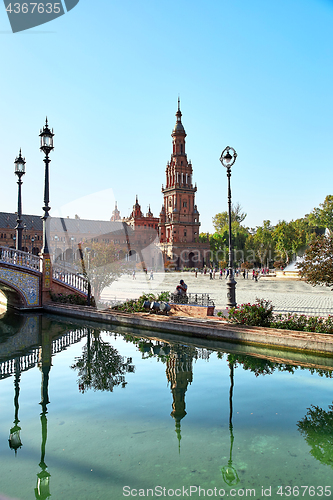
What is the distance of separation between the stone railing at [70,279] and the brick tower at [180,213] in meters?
81.7

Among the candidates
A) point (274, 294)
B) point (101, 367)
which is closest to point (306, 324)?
point (101, 367)

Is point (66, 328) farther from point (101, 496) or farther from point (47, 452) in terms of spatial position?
point (101, 496)

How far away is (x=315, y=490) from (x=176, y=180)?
103960 mm

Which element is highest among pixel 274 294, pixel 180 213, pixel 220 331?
pixel 180 213

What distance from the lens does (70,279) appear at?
1969 centimetres

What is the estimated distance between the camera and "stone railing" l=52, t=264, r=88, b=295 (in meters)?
19.4

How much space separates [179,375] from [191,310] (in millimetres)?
5908

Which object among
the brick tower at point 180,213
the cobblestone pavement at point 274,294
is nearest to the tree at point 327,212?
the brick tower at point 180,213

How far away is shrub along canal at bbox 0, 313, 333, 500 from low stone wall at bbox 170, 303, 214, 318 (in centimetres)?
316

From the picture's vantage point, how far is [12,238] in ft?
369

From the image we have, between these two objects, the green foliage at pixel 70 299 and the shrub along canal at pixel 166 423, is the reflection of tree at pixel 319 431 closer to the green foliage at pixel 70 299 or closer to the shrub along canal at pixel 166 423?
the shrub along canal at pixel 166 423

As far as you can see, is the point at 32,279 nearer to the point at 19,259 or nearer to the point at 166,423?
the point at 19,259

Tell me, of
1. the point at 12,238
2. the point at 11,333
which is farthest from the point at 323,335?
the point at 12,238

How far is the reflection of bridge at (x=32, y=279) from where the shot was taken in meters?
17.9
